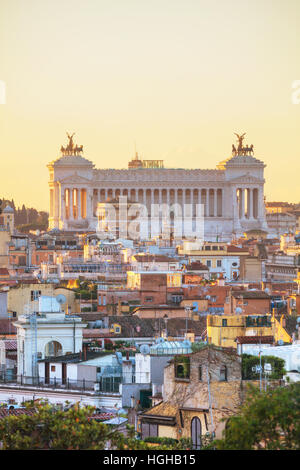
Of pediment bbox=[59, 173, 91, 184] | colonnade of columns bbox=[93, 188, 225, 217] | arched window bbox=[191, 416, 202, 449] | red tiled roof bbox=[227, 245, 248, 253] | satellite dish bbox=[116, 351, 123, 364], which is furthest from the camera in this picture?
colonnade of columns bbox=[93, 188, 225, 217]

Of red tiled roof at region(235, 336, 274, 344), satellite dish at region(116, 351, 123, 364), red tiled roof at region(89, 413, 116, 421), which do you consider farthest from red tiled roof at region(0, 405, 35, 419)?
red tiled roof at region(235, 336, 274, 344)

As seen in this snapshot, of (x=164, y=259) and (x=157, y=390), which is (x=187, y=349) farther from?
(x=164, y=259)

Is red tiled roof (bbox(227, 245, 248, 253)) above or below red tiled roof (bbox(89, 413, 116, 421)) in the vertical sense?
above

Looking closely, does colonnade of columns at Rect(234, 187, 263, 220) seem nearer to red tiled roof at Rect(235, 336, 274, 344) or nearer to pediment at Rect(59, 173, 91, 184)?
pediment at Rect(59, 173, 91, 184)

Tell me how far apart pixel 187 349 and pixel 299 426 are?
281 inches

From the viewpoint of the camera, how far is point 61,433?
52.4ft

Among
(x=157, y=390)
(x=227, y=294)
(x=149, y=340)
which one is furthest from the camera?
(x=227, y=294)

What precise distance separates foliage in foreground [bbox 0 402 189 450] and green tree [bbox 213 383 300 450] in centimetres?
111

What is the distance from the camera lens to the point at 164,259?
187 ft

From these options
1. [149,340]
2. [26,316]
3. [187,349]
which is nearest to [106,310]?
[149,340]

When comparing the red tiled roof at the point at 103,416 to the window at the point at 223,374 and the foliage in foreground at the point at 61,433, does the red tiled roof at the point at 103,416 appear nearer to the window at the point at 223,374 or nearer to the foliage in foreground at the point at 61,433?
the window at the point at 223,374

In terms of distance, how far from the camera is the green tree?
15250mm

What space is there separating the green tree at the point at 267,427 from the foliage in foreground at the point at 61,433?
111 cm

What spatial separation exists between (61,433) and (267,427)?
6.63 feet
